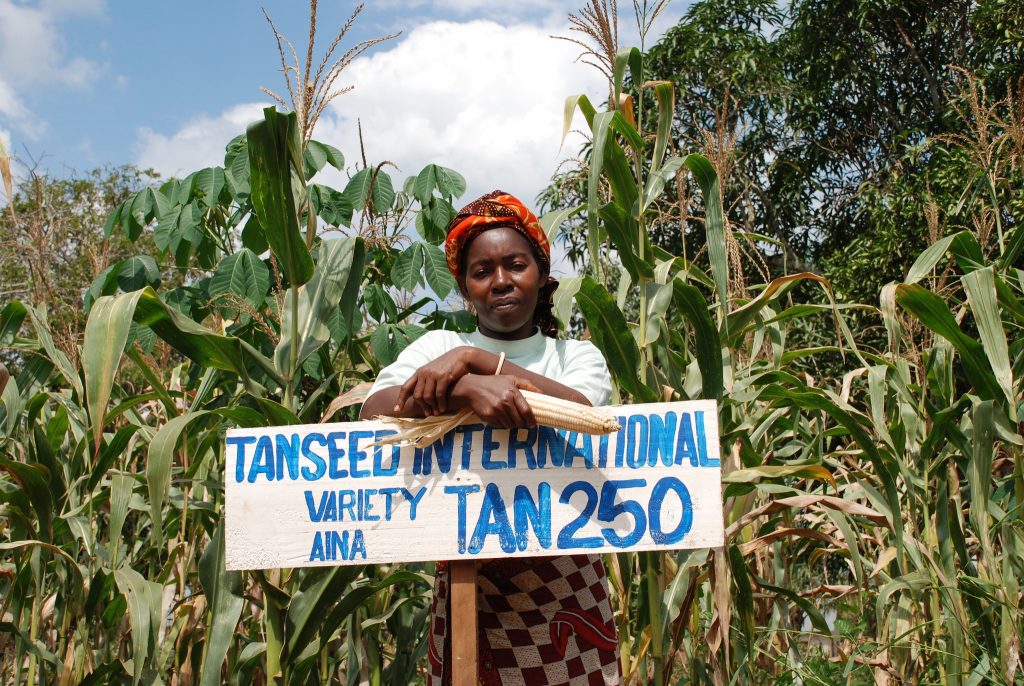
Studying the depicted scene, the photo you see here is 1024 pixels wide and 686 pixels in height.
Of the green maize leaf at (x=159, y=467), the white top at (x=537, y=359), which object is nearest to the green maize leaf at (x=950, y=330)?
the white top at (x=537, y=359)

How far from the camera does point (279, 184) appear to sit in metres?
1.77

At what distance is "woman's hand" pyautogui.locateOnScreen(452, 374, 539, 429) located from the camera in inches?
47.2

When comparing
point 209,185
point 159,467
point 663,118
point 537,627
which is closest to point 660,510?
point 537,627

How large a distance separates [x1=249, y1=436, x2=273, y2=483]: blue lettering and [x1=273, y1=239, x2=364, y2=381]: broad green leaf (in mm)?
Answer: 559

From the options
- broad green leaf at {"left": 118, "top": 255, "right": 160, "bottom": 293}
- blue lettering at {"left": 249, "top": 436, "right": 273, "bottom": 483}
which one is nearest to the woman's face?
blue lettering at {"left": 249, "top": 436, "right": 273, "bottom": 483}

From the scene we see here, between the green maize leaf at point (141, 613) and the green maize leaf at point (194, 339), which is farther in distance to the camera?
the green maize leaf at point (141, 613)

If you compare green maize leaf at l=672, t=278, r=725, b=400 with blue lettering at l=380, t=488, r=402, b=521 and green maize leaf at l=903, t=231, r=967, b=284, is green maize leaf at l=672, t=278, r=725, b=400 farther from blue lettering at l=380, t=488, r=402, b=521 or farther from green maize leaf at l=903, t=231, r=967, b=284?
blue lettering at l=380, t=488, r=402, b=521

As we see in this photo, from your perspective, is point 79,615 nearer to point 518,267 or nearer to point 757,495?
point 518,267

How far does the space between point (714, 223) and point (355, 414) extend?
4.47 ft

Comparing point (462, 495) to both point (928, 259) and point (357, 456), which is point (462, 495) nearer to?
point (357, 456)

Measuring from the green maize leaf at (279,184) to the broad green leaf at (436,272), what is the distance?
0.74 meters

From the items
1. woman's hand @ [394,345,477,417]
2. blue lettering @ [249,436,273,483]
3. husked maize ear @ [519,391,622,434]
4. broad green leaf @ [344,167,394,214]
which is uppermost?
broad green leaf @ [344,167,394,214]

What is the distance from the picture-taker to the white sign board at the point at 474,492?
126 centimetres

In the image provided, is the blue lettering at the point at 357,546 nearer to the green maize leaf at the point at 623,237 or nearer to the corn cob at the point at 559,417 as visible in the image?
the corn cob at the point at 559,417
